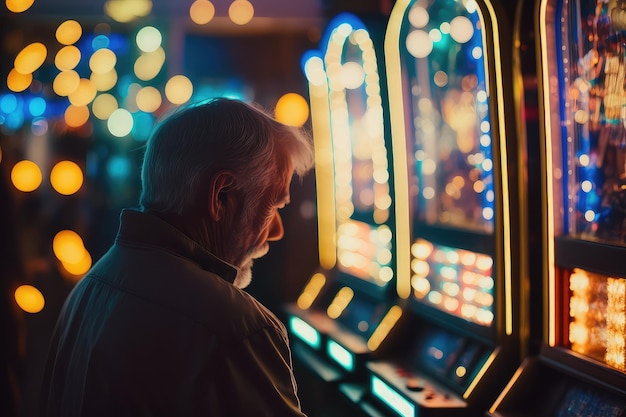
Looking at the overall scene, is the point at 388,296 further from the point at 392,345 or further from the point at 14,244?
the point at 14,244

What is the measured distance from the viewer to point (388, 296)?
321cm

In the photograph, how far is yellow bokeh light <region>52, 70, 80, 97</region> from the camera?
5.23m

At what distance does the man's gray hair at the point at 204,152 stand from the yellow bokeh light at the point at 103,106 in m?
4.10

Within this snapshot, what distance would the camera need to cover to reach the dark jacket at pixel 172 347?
1.26 metres

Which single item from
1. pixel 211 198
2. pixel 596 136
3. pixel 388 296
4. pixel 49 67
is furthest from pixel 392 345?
pixel 49 67

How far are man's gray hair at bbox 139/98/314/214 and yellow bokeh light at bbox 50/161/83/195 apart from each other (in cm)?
399

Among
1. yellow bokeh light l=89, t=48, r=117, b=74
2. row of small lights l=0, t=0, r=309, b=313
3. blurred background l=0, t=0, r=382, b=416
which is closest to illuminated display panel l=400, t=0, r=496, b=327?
blurred background l=0, t=0, r=382, b=416

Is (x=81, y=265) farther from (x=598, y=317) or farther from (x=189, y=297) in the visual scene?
(x=189, y=297)

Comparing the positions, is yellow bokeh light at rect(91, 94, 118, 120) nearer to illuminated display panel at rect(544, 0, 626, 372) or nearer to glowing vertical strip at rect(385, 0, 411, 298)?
glowing vertical strip at rect(385, 0, 411, 298)

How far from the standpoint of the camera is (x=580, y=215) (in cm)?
208

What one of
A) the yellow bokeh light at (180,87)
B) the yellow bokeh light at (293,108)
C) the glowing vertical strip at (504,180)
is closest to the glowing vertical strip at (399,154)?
the glowing vertical strip at (504,180)

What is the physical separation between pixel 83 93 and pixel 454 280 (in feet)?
11.6

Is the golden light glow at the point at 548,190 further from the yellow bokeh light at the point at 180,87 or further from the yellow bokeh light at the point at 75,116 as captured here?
the yellow bokeh light at the point at 75,116

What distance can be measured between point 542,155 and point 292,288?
2.82 m
